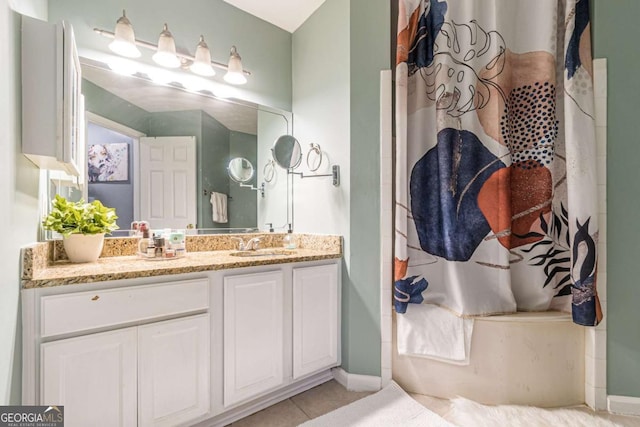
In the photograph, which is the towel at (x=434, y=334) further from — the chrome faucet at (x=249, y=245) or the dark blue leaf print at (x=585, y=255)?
the chrome faucet at (x=249, y=245)

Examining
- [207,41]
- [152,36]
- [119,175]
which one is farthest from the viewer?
[207,41]

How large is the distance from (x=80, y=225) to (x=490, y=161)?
85.9 inches

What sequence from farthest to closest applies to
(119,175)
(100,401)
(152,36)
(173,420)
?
(152,36) → (119,175) → (173,420) → (100,401)

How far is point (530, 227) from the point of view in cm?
172

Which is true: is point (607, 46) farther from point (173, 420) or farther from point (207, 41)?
point (173, 420)

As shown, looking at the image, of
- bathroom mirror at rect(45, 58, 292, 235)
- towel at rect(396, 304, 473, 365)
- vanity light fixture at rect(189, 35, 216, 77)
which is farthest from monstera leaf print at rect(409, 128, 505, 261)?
vanity light fixture at rect(189, 35, 216, 77)

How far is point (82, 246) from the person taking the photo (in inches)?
56.2

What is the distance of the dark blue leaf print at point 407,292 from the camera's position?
1.72 metres

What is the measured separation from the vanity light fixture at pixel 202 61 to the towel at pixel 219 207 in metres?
0.82

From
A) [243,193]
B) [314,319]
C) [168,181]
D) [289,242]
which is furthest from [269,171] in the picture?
[314,319]

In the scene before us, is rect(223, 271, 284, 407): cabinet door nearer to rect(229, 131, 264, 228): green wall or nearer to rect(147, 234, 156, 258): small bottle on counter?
rect(147, 234, 156, 258): small bottle on counter

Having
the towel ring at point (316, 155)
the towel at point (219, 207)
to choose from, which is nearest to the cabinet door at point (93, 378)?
the towel at point (219, 207)

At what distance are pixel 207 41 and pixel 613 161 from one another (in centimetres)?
257

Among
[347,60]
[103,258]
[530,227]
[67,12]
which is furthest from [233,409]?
[67,12]
